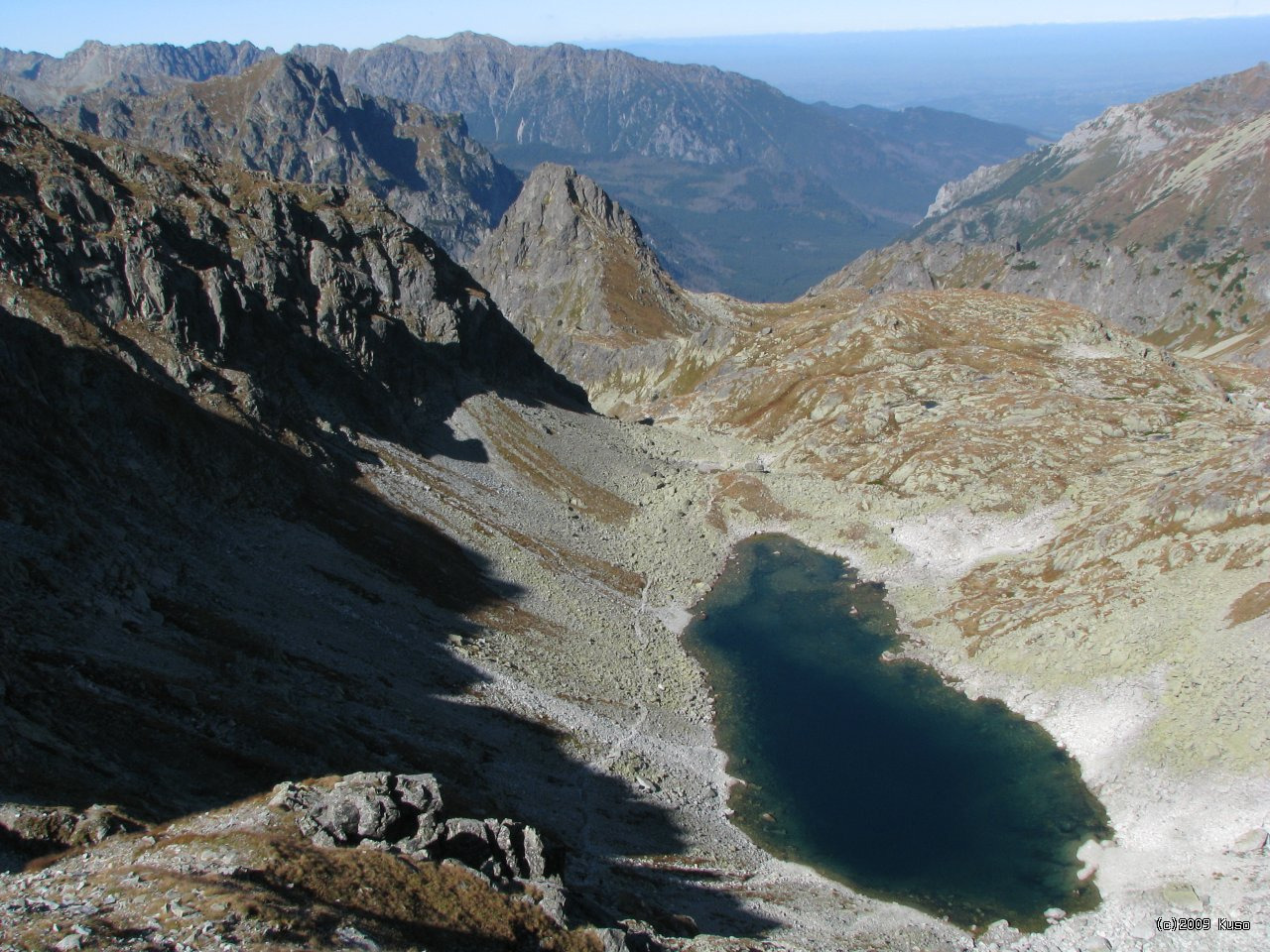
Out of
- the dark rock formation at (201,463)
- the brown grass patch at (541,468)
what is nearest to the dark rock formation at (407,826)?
the dark rock formation at (201,463)

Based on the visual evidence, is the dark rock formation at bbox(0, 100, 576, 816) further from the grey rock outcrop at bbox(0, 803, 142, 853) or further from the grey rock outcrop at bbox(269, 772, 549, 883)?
the grey rock outcrop at bbox(269, 772, 549, 883)

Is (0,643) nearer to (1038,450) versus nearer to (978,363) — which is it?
(1038,450)

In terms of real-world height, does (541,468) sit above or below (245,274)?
above

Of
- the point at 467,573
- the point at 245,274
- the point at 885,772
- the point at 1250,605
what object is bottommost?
the point at 467,573

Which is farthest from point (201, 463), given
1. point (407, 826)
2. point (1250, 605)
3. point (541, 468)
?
point (1250, 605)

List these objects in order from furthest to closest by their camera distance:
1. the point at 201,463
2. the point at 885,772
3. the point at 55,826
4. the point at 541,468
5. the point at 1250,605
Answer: the point at 541,468 → the point at 201,463 → the point at 1250,605 → the point at 885,772 → the point at 55,826

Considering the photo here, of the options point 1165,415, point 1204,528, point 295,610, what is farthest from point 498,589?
point 1165,415

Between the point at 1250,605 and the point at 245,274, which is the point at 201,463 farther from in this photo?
the point at 1250,605
